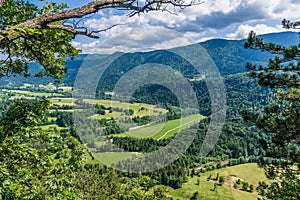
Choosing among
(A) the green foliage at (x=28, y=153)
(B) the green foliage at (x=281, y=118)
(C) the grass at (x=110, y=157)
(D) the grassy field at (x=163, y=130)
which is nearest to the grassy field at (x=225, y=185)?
(C) the grass at (x=110, y=157)

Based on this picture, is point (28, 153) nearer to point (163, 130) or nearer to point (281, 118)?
point (281, 118)

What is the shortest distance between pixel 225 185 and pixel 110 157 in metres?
40.1

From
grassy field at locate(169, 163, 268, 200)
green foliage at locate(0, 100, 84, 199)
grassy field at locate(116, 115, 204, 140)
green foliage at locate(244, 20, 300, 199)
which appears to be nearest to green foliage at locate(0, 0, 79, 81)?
green foliage at locate(0, 100, 84, 199)

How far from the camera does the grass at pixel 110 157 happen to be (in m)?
84.6

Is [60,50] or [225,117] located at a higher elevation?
[60,50]

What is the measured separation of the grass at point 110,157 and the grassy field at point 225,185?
22509mm

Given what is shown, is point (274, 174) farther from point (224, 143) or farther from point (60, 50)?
point (224, 143)

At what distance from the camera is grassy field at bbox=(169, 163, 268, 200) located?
73312 millimetres

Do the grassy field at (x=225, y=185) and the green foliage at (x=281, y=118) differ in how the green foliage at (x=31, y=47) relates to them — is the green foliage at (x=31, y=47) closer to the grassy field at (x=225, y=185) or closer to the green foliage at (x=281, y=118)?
the green foliage at (x=281, y=118)

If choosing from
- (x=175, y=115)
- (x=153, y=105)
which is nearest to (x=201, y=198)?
(x=175, y=115)

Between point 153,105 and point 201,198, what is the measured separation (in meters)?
84.8

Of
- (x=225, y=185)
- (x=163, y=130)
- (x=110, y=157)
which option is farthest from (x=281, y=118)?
(x=163, y=130)

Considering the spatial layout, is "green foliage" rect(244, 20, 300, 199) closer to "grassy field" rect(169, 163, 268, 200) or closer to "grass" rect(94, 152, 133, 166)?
"grassy field" rect(169, 163, 268, 200)

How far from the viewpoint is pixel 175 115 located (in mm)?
132250
